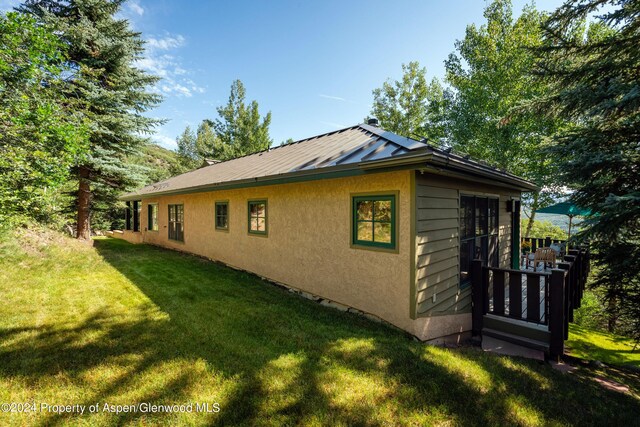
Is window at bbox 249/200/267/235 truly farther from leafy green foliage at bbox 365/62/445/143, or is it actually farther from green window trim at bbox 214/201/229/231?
leafy green foliage at bbox 365/62/445/143

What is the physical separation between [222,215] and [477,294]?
24.0ft

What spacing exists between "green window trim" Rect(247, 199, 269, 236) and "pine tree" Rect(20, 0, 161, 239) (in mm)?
7107

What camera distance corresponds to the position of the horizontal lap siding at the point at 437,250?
14.0ft

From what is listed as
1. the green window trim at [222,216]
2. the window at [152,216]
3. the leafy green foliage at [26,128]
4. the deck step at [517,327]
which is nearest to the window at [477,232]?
the deck step at [517,327]

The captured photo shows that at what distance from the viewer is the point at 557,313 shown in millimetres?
3889

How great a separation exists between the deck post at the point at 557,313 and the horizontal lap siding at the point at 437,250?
1.36 m

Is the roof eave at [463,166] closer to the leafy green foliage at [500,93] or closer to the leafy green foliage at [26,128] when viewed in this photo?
the leafy green foliage at [26,128]

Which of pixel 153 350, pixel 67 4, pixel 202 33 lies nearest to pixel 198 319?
pixel 153 350

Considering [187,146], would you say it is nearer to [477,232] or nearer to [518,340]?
[477,232]

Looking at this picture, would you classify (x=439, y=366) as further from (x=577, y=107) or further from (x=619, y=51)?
(x=619, y=51)

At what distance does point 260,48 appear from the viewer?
12.0 meters

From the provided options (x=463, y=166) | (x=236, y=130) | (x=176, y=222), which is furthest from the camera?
(x=236, y=130)

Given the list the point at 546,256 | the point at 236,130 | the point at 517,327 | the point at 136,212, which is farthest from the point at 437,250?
the point at 236,130

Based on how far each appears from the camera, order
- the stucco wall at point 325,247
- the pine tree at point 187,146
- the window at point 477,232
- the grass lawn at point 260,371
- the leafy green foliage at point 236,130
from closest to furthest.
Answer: the grass lawn at point 260,371 → the stucco wall at point 325,247 → the window at point 477,232 → the leafy green foliage at point 236,130 → the pine tree at point 187,146
